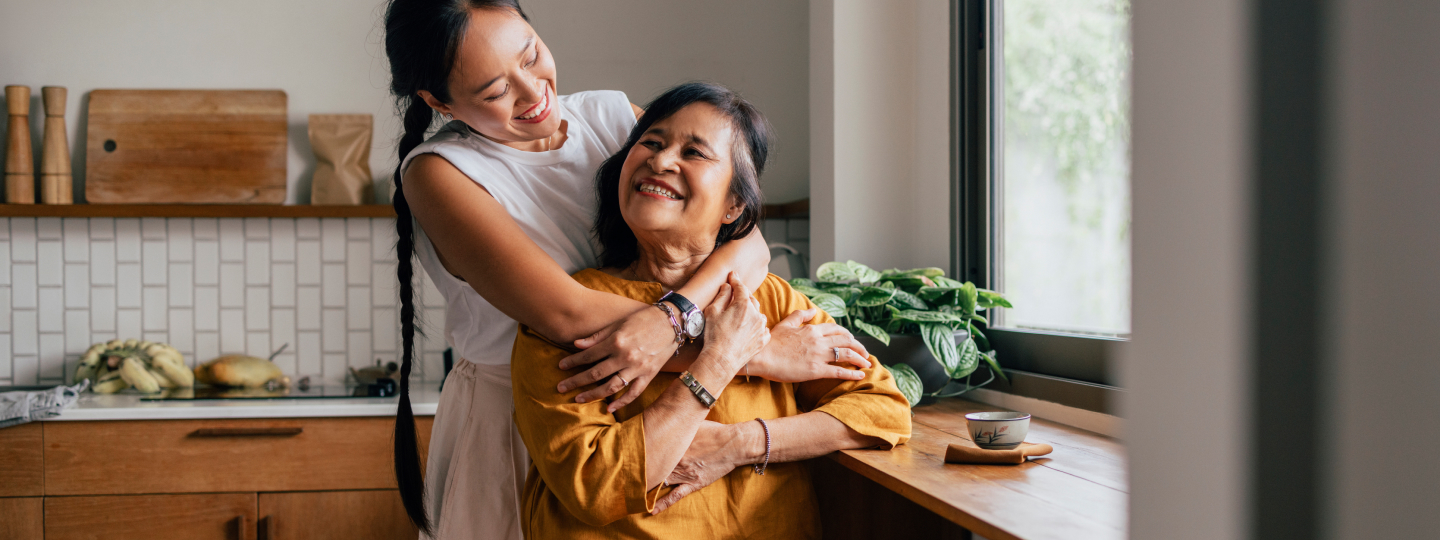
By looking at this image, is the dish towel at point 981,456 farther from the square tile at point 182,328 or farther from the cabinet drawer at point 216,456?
the square tile at point 182,328

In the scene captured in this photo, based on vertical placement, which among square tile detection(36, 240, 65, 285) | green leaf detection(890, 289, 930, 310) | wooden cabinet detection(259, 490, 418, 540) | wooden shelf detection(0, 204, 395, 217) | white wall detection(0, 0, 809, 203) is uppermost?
white wall detection(0, 0, 809, 203)

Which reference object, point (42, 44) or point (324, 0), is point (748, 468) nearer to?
point (324, 0)

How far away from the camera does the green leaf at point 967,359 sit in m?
1.71

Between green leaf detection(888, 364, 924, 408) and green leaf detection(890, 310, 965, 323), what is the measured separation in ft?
0.32

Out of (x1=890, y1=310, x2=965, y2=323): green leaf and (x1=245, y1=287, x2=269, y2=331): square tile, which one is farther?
(x1=245, y1=287, x2=269, y2=331): square tile

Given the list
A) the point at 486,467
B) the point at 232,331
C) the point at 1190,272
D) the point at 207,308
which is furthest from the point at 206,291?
the point at 1190,272

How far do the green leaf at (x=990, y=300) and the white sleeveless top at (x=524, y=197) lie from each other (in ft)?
2.94

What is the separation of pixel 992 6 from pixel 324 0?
7.27 feet

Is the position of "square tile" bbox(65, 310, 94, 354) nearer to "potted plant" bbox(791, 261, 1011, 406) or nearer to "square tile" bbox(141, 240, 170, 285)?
"square tile" bbox(141, 240, 170, 285)

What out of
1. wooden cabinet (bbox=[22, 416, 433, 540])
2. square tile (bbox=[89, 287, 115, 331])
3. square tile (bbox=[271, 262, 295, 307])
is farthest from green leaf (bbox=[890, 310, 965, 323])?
square tile (bbox=[89, 287, 115, 331])

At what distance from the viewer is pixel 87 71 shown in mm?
2758

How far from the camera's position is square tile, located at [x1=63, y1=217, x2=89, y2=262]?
276 cm

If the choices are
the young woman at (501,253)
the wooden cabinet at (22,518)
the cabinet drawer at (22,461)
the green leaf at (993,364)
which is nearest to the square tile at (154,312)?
the cabinet drawer at (22,461)

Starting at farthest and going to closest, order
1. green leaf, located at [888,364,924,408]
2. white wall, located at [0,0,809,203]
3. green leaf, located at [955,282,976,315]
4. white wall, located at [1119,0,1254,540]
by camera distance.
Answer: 1. white wall, located at [0,0,809,203]
2. green leaf, located at [955,282,976,315]
3. green leaf, located at [888,364,924,408]
4. white wall, located at [1119,0,1254,540]
